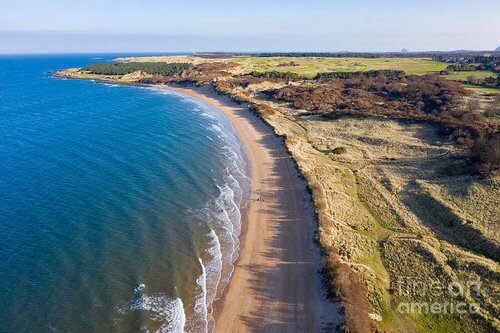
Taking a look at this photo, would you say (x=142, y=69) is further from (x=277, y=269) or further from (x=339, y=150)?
(x=277, y=269)

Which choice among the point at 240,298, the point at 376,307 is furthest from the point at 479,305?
the point at 240,298

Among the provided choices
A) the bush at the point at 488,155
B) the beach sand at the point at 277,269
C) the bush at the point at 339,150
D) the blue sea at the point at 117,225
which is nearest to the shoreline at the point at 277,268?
the beach sand at the point at 277,269

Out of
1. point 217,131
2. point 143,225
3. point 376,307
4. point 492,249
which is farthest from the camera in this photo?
point 217,131

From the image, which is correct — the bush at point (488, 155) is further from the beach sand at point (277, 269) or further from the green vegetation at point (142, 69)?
the green vegetation at point (142, 69)

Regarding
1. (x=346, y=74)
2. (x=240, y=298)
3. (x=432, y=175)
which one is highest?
(x=346, y=74)

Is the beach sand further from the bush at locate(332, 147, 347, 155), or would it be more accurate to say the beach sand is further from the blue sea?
the bush at locate(332, 147, 347, 155)

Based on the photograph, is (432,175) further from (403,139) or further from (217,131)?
(217,131)

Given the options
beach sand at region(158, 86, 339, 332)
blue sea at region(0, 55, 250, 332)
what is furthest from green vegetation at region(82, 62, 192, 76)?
beach sand at region(158, 86, 339, 332)

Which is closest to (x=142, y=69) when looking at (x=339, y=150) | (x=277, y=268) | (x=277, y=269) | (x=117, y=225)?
(x=339, y=150)
